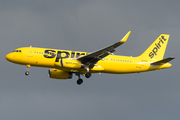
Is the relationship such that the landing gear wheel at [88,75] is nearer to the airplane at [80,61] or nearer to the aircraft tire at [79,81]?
the airplane at [80,61]

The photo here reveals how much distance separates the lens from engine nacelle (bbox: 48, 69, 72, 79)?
55.6 metres

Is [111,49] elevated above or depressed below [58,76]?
above

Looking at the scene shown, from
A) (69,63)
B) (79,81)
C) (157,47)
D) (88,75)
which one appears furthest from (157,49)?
(69,63)

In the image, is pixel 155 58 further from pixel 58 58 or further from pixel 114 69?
pixel 58 58

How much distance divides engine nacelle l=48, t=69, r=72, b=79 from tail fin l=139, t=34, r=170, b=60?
12972 mm

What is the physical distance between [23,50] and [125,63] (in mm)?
16686

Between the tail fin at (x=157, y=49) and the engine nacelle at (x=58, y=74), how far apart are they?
13.0m

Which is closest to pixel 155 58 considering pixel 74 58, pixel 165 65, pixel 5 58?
pixel 165 65

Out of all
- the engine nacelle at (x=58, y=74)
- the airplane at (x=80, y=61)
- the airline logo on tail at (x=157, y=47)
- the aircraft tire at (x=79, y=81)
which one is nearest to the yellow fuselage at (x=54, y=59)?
the airplane at (x=80, y=61)

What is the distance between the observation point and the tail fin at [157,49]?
57.5 m

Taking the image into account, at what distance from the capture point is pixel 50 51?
167ft

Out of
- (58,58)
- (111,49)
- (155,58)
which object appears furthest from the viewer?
(155,58)

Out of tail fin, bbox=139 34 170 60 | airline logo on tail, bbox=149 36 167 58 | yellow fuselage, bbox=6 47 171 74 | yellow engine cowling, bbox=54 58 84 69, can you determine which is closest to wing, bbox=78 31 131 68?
yellow engine cowling, bbox=54 58 84 69

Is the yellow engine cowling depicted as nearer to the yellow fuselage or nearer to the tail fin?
the yellow fuselage
